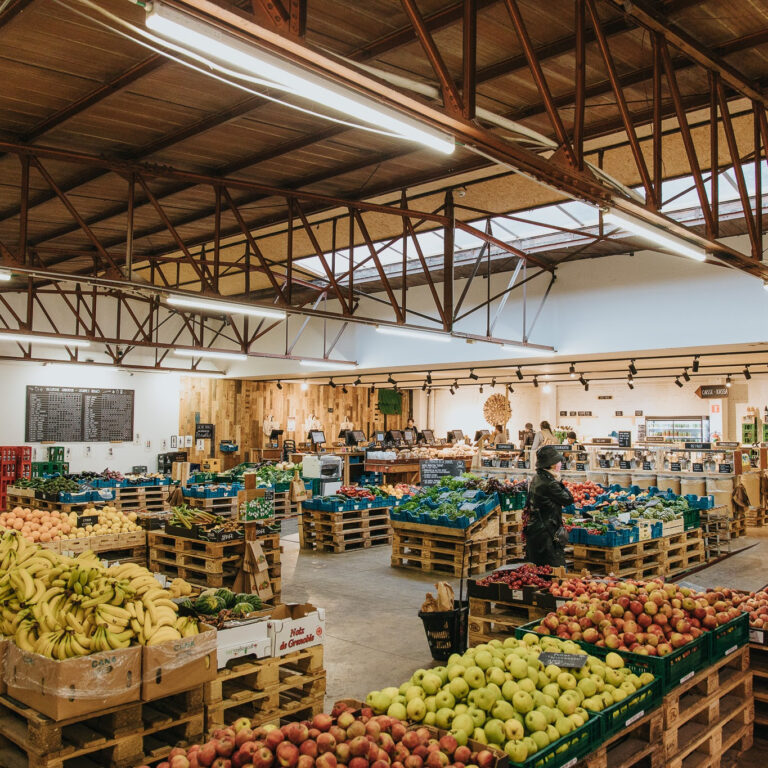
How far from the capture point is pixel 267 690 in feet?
12.8

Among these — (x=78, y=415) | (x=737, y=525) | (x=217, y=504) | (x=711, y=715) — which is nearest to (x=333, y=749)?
(x=711, y=715)

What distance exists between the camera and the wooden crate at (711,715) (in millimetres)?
3609

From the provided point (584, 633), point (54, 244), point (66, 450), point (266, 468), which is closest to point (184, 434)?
point (66, 450)

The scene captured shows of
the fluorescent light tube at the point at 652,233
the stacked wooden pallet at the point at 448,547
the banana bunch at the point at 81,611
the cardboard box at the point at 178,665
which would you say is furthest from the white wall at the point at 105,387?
the fluorescent light tube at the point at 652,233

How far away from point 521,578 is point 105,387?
13879mm

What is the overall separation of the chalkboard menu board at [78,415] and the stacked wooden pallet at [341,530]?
7710 millimetres

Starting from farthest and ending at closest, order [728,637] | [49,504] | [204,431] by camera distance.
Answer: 1. [204,431]
2. [49,504]
3. [728,637]

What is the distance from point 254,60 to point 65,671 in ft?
9.03

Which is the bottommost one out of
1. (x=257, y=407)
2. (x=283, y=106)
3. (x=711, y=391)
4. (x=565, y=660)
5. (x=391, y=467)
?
(x=565, y=660)

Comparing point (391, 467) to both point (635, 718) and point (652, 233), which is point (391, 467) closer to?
point (652, 233)

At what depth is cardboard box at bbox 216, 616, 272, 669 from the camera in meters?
3.80

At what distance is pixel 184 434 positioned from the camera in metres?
18.6

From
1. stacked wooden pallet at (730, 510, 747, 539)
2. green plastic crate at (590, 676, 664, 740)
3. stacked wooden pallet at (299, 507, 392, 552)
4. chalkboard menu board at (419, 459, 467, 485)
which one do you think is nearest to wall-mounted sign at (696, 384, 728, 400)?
stacked wooden pallet at (730, 510, 747, 539)

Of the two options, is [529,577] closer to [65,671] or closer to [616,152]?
[65,671]
